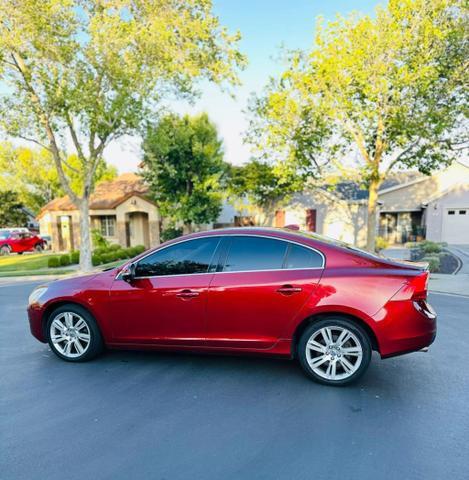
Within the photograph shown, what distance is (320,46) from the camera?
38.6 ft

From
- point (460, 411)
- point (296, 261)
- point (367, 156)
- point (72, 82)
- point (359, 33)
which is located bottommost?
point (460, 411)

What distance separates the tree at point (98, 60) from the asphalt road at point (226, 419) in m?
10.0

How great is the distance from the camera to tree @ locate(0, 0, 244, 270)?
1081cm

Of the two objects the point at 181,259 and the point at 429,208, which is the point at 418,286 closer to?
the point at 181,259

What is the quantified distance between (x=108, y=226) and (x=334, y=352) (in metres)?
22.2

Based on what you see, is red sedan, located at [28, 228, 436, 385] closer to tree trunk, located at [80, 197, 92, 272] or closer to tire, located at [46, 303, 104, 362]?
tire, located at [46, 303, 104, 362]

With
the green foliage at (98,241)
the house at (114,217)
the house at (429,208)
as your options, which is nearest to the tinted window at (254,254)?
the green foliage at (98,241)

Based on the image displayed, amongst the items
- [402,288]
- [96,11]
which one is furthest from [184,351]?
[96,11]

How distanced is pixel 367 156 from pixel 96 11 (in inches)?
430

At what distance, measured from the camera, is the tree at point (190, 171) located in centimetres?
1772

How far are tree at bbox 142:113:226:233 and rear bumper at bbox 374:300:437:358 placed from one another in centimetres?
1515

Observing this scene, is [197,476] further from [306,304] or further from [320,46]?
[320,46]

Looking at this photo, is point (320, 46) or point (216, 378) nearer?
point (216, 378)

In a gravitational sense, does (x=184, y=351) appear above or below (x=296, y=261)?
below
